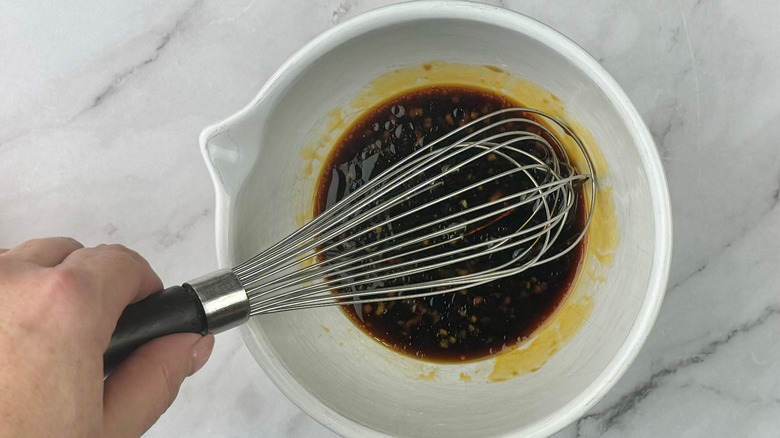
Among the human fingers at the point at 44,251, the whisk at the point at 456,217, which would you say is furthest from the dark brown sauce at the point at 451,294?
the human fingers at the point at 44,251

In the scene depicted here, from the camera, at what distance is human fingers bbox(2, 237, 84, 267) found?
1.48ft

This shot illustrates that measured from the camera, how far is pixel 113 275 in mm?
426

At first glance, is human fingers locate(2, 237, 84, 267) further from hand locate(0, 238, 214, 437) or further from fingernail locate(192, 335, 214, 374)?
fingernail locate(192, 335, 214, 374)

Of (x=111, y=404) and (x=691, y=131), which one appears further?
(x=691, y=131)

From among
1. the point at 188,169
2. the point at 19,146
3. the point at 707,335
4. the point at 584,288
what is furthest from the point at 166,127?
the point at 707,335

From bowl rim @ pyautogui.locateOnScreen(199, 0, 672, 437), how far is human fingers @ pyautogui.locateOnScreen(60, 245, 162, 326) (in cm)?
7

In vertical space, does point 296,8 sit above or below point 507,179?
above

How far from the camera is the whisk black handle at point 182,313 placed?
421mm

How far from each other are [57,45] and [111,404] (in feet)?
1.27

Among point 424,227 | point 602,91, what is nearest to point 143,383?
point 424,227

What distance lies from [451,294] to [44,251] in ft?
1.04

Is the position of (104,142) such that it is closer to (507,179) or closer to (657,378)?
(507,179)

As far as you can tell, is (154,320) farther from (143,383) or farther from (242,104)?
(242,104)

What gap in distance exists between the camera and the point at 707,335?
596mm
